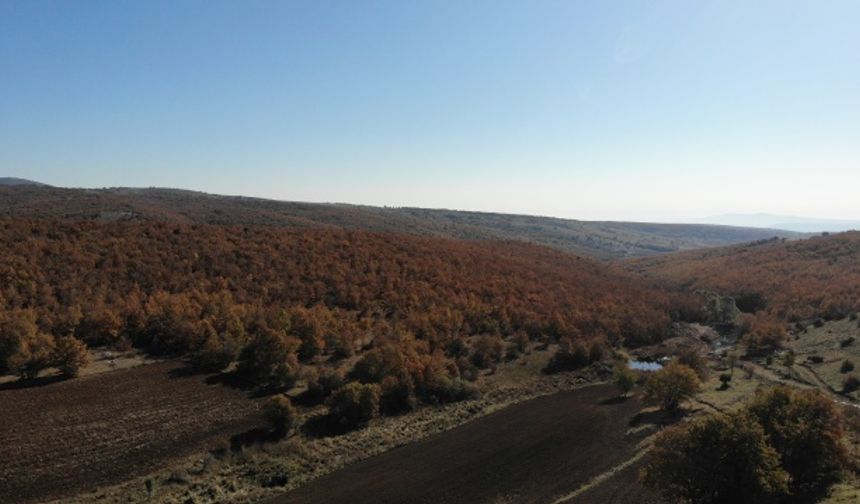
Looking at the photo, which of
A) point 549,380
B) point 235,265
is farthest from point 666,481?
point 235,265

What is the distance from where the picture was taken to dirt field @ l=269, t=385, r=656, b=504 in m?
43.9

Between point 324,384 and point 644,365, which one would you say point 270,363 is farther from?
point 644,365

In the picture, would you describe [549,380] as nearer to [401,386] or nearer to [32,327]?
[401,386]

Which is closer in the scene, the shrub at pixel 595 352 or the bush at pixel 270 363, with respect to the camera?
the bush at pixel 270 363

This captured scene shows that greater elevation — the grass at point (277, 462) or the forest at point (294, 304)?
the forest at point (294, 304)

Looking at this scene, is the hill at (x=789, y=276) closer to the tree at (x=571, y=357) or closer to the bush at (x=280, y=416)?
the tree at (x=571, y=357)

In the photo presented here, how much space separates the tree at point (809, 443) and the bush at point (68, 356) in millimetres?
63979

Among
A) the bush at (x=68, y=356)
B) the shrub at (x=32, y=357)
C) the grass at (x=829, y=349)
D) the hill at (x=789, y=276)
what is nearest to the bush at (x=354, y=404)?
the bush at (x=68, y=356)

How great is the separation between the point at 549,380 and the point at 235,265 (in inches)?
2180

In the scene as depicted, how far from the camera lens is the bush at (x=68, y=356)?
56906mm

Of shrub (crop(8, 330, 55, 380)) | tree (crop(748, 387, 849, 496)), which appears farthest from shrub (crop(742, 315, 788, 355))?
shrub (crop(8, 330, 55, 380))

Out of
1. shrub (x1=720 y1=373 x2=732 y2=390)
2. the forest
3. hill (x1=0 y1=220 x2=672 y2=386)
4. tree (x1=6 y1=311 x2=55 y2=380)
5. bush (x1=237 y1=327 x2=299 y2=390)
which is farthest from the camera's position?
shrub (x1=720 y1=373 x2=732 y2=390)

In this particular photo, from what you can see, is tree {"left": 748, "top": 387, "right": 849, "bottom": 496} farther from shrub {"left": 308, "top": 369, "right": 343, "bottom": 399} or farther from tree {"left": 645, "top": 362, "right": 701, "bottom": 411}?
shrub {"left": 308, "top": 369, "right": 343, "bottom": 399}

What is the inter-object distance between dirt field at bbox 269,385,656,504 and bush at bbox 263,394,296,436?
8.03m
